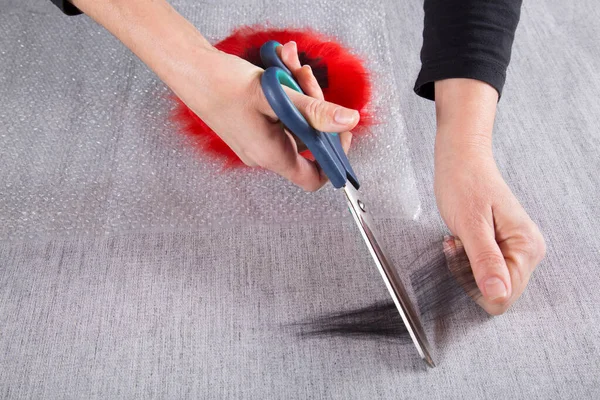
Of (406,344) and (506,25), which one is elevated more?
(506,25)

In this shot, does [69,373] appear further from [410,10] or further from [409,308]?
[410,10]

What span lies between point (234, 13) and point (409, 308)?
0.79 meters

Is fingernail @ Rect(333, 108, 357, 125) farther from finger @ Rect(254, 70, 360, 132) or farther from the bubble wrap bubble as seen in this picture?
the bubble wrap bubble

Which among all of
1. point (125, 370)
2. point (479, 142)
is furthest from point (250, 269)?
point (479, 142)

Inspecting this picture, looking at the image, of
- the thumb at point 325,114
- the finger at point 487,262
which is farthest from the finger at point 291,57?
the finger at point 487,262

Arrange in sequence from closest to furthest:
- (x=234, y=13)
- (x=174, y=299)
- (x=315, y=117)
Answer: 1. (x=315, y=117)
2. (x=174, y=299)
3. (x=234, y=13)

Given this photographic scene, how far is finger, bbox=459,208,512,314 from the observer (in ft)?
2.25

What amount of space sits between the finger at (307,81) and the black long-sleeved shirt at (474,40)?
0.21 meters

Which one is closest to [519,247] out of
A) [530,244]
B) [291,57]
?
[530,244]

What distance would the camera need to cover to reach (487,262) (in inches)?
27.5

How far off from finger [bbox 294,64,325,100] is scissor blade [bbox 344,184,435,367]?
0.15 meters

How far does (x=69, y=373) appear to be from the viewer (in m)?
0.73

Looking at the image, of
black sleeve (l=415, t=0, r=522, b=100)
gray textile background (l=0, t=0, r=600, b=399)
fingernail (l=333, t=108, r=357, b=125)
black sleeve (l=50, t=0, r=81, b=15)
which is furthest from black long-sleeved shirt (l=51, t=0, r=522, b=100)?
black sleeve (l=50, t=0, r=81, b=15)

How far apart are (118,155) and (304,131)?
42 cm
